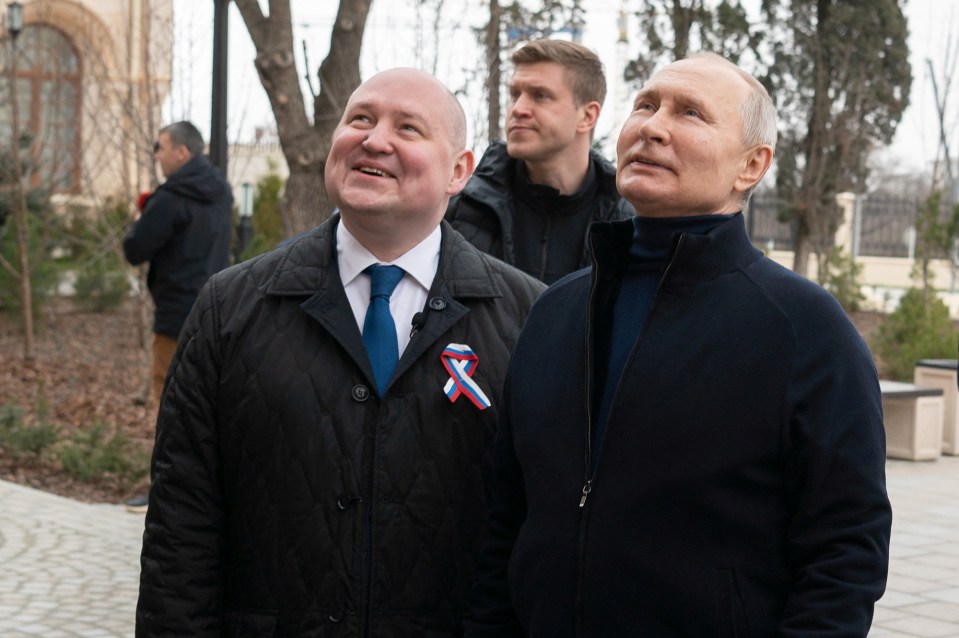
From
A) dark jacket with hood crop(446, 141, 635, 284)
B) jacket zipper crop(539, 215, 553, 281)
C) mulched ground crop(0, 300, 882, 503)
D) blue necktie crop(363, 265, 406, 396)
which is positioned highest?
dark jacket with hood crop(446, 141, 635, 284)

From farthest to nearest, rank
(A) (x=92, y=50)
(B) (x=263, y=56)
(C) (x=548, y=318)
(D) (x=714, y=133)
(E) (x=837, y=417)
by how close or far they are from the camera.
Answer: (A) (x=92, y=50), (B) (x=263, y=56), (C) (x=548, y=318), (D) (x=714, y=133), (E) (x=837, y=417)

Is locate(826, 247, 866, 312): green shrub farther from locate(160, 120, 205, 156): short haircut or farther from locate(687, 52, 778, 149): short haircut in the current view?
locate(687, 52, 778, 149): short haircut

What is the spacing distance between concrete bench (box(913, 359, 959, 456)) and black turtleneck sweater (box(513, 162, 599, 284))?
8731 mm

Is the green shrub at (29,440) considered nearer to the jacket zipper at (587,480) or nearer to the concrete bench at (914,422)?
the concrete bench at (914,422)

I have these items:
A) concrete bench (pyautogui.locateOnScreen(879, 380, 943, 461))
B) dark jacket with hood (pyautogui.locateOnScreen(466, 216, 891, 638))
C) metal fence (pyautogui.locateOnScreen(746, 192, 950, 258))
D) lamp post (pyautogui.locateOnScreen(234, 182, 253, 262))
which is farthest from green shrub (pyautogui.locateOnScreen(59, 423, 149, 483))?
metal fence (pyautogui.locateOnScreen(746, 192, 950, 258))

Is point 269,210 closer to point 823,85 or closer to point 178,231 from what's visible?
point 823,85

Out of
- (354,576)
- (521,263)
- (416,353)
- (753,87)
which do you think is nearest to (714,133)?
(753,87)

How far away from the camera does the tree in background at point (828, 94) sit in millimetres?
23391

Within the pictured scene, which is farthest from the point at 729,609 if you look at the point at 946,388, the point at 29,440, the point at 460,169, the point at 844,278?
the point at 844,278

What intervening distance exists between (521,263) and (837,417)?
235 cm

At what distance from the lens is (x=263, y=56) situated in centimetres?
945

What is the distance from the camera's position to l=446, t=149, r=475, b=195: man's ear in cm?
319

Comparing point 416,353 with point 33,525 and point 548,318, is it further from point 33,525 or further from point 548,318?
point 33,525

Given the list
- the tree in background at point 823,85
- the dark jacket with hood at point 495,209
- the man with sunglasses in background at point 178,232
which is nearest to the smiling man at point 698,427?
the dark jacket with hood at point 495,209
